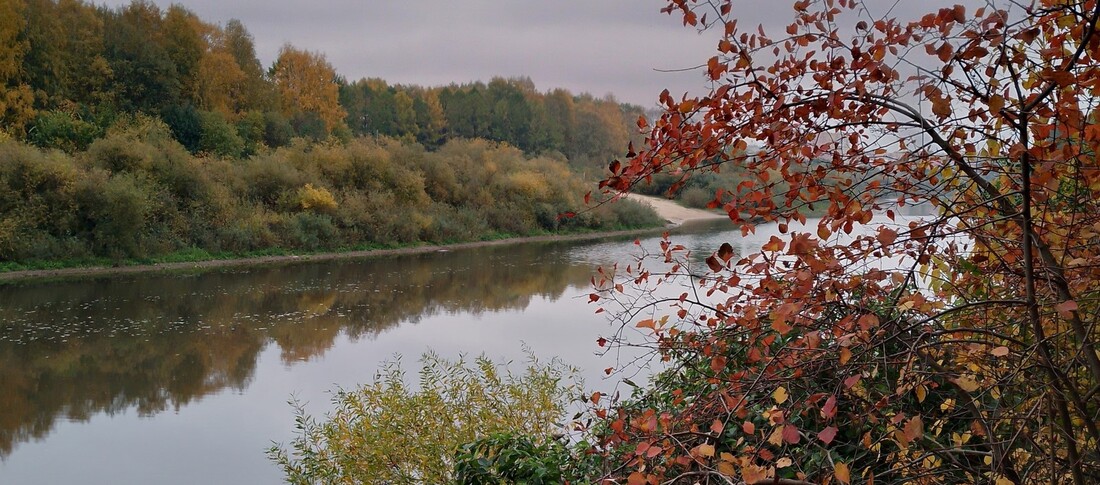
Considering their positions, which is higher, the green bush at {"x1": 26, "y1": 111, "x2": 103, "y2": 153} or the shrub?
the green bush at {"x1": 26, "y1": 111, "x2": 103, "y2": 153}

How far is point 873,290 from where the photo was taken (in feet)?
6.76

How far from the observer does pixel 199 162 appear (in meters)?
23.4

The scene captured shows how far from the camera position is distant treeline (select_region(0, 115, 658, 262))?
60.9ft

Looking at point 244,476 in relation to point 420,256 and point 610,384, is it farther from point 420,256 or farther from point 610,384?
point 420,256

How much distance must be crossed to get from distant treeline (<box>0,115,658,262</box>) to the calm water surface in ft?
5.73

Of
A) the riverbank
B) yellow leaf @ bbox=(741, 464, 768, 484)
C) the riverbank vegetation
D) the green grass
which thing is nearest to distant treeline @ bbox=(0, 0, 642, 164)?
the green grass

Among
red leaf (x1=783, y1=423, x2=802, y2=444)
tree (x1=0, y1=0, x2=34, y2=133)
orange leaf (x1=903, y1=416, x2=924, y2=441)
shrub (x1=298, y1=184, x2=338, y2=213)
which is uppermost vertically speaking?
tree (x1=0, y1=0, x2=34, y2=133)

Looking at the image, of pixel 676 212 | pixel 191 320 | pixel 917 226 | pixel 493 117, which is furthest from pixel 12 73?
pixel 917 226

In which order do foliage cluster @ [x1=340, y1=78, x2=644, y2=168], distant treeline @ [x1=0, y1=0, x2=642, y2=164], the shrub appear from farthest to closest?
foliage cluster @ [x1=340, y1=78, x2=644, y2=168] < distant treeline @ [x1=0, y1=0, x2=642, y2=164] < the shrub

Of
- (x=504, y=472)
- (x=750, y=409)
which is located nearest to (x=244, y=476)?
(x=504, y=472)

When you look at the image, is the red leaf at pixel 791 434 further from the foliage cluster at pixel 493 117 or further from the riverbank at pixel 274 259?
the foliage cluster at pixel 493 117

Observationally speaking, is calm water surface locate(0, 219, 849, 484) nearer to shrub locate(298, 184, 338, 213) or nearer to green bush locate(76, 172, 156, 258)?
green bush locate(76, 172, 156, 258)

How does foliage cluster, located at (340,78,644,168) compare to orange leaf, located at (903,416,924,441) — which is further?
foliage cluster, located at (340,78,644,168)

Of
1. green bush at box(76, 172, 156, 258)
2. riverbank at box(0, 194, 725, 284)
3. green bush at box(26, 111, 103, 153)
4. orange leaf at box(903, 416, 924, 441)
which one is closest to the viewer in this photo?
orange leaf at box(903, 416, 924, 441)
